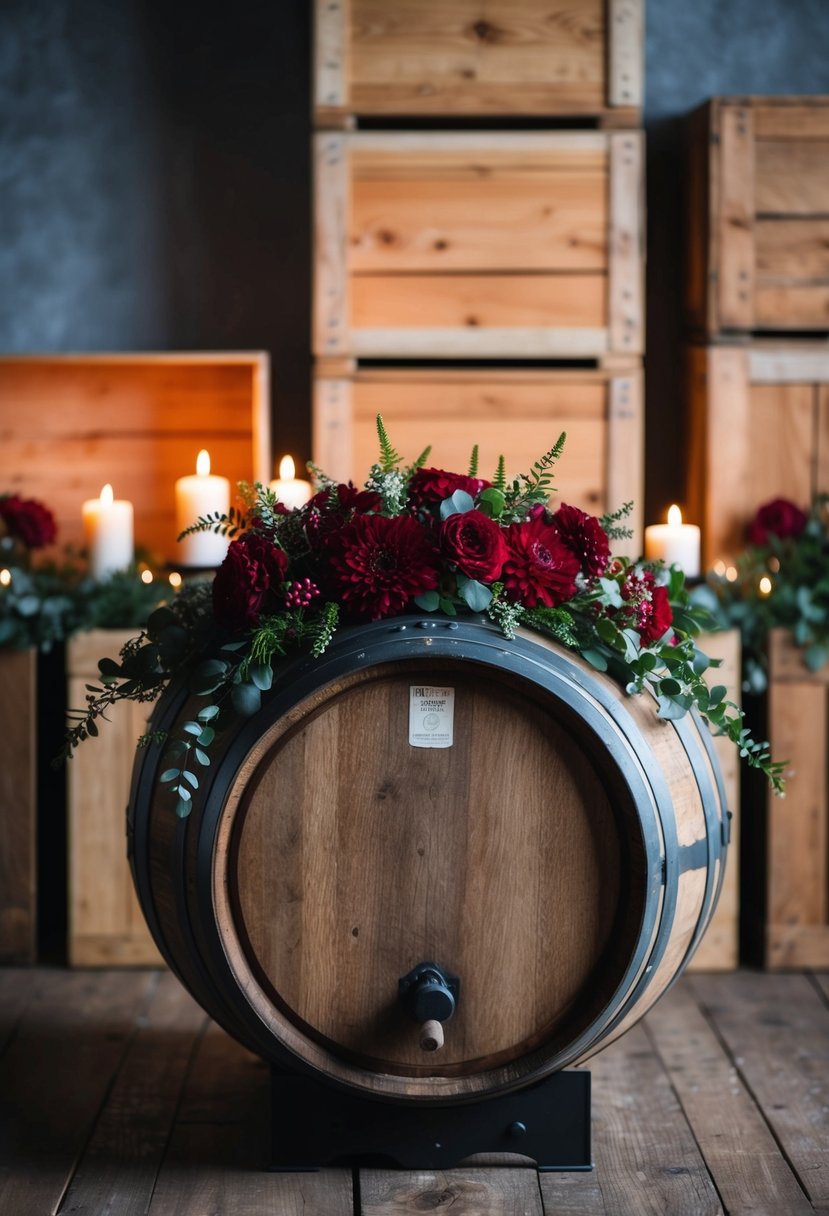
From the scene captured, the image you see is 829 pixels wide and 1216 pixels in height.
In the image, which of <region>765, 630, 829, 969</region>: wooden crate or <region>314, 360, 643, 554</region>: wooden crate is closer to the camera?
<region>765, 630, 829, 969</region>: wooden crate

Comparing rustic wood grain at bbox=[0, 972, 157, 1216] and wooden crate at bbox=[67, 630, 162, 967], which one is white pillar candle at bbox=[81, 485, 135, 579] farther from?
rustic wood grain at bbox=[0, 972, 157, 1216]

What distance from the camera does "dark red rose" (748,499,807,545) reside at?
8.80ft

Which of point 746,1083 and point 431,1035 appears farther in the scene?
point 746,1083

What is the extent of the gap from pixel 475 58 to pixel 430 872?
170 centimetres

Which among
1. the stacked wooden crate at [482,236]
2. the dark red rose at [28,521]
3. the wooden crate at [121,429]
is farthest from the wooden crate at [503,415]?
the dark red rose at [28,521]

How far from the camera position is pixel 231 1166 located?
72.7 inches

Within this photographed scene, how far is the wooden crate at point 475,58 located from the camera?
8.63 ft

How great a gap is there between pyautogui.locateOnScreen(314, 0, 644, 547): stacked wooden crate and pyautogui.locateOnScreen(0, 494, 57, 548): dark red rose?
0.58 m

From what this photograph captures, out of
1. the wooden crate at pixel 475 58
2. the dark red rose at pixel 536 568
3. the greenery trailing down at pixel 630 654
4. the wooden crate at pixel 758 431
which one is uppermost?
the wooden crate at pixel 475 58

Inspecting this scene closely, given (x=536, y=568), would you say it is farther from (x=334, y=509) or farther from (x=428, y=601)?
(x=334, y=509)

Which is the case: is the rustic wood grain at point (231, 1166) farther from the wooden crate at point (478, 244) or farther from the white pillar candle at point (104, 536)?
the wooden crate at point (478, 244)

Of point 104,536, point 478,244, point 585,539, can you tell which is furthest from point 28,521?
point 585,539

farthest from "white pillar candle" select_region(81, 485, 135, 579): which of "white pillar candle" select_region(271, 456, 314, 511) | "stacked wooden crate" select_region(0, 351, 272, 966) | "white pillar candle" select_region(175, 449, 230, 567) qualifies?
"white pillar candle" select_region(271, 456, 314, 511)

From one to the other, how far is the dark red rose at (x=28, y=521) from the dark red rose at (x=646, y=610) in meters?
1.44
